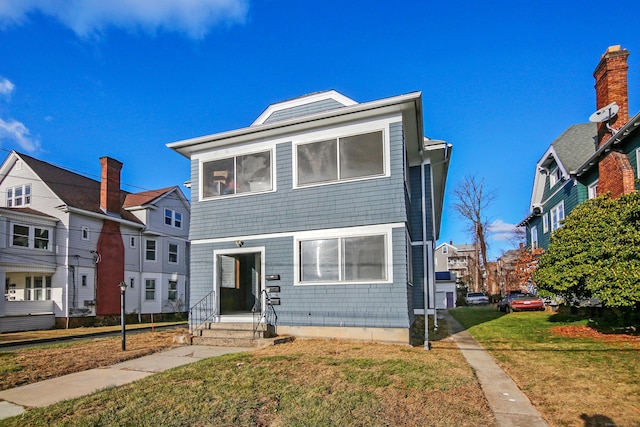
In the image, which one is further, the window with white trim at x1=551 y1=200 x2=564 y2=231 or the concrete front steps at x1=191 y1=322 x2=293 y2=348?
the window with white trim at x1=551 y1=200 x2=564 y2=231

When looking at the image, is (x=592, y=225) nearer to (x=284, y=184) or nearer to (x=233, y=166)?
(x=284, y=184)

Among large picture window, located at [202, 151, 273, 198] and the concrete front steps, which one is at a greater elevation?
large picture window, located at [202, 151, 273, 198]

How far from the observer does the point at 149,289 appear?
88.0 feet

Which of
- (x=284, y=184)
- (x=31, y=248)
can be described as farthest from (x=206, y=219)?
(x=31, y=248)

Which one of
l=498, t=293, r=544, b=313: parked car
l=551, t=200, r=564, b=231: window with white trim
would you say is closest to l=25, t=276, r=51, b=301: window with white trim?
l=498, t=293, r=544, b=313: parked car

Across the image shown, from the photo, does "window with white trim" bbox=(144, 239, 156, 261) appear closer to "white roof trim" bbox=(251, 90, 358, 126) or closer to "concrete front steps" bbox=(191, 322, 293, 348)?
"white roof trim" bbox=(251, 90, 358, 126)

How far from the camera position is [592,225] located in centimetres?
1134

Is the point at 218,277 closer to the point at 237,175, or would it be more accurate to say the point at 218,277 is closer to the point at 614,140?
the point at 237,175

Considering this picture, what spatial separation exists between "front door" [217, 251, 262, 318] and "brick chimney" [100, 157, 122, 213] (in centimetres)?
1452

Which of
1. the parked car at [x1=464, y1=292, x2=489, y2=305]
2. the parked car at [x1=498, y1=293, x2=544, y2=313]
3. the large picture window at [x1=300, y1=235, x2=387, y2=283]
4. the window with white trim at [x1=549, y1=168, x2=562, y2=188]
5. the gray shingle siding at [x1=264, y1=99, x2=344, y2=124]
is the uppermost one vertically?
the gray shingle siding at [x1=264, y1=99, x2=344, y2=124]

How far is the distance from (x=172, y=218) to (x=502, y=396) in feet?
87.4

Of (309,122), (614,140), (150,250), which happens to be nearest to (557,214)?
(614,140)

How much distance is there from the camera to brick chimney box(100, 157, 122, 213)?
24531 millimetres

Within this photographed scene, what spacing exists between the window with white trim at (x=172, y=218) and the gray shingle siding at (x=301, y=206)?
1702cm
